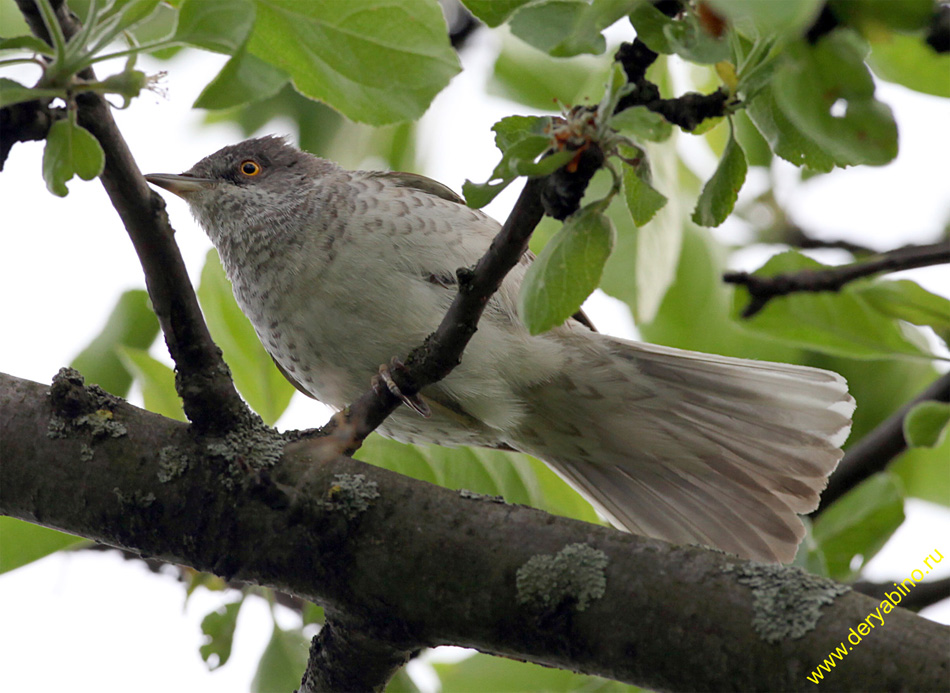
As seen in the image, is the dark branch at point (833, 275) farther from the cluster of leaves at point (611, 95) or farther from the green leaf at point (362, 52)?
the green leaf at point (362, 52)

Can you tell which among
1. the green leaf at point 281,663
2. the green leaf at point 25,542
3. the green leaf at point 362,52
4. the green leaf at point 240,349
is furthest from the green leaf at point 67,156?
the green leaf at point 281,663

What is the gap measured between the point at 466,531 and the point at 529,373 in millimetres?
1265

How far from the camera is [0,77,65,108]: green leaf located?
1.56 m

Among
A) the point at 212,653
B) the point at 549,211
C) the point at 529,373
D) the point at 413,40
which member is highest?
the point at 413,40

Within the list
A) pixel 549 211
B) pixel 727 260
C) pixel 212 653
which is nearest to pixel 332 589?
pixel 212 653

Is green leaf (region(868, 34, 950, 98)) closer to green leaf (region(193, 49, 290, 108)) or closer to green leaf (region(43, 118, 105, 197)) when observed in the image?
green leaf (region(193, 49, 290, 108))

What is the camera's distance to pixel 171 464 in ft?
7.37

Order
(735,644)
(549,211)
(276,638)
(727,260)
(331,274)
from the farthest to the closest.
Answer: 1. (727,260)
2. (331,274)
3. (276,638)
4. (735,644)
5. (549,211)

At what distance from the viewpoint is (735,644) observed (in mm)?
1804

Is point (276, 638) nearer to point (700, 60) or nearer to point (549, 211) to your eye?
point (549, 211)

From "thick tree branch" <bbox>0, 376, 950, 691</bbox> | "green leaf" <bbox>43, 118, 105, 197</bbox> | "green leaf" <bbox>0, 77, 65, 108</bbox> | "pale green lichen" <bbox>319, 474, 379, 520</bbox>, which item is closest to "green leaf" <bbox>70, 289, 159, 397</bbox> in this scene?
"thick tree branch" <bbox>0, 376, 950, 691</bbox>

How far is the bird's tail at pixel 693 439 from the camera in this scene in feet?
10.3

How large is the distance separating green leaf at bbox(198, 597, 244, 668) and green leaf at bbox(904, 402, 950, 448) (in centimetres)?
190

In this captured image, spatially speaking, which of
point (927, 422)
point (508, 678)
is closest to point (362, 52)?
point (927, 422)
